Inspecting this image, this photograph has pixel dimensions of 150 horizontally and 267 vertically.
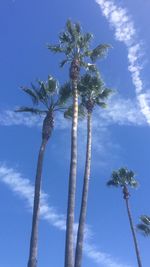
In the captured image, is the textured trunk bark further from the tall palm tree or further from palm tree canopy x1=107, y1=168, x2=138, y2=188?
palm tree canopy x1=107, y1=168, x2=138, y2=188

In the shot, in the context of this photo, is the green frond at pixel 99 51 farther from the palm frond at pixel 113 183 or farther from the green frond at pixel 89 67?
the palm frond at pixel 113 183

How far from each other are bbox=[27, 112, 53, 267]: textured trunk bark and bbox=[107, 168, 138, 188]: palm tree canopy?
20.1m

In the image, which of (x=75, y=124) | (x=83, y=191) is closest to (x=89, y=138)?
(x=75, y=124)

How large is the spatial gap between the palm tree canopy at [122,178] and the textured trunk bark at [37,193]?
20132mm

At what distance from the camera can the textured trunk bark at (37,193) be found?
23.5 meters

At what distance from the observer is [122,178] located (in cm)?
4772

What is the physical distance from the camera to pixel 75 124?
2661 cm

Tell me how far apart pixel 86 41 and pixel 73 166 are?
35.6 feet

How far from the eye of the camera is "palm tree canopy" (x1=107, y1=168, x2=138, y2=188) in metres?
47.4

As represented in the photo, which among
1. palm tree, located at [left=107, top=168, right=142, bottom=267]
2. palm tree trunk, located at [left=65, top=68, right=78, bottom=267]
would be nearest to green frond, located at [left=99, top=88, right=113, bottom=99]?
palm tree trunk, located at [left=65, top=68, right=78, bottom=267]

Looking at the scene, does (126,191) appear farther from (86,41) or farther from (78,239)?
(78,239)

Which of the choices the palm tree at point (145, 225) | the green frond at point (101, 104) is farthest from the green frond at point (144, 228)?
the green frond at point (101, 104)

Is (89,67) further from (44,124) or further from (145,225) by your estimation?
(145,225)

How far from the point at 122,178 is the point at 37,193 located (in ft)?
75.7
